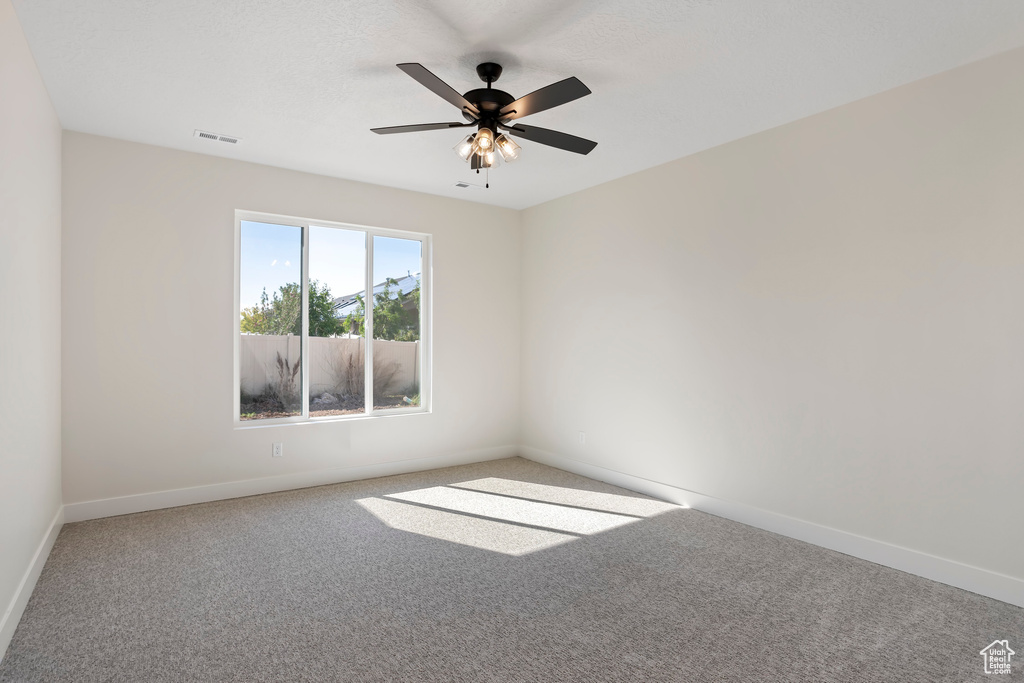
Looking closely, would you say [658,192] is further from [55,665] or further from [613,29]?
[55,665]

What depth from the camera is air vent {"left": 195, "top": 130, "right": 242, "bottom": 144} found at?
3.85m

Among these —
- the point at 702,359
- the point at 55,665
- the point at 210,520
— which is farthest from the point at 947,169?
the point at 210,520

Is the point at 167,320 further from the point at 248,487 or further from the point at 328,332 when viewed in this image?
the point at 248,487

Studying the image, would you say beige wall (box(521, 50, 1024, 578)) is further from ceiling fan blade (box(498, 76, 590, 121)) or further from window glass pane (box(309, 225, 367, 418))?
window glass pane (box(309, 225, 367, 418))

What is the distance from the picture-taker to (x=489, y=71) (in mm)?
2898

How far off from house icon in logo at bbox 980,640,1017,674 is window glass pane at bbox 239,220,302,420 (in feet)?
15.5

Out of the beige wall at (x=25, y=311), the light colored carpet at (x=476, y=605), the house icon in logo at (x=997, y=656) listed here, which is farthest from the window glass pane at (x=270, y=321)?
the house icon in logo at (x=997, y=656)

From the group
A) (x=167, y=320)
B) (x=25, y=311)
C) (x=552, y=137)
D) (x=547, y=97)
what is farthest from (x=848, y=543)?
(x=167, y=320)

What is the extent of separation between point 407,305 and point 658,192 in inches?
104

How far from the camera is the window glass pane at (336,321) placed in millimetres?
4934

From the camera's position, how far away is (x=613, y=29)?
2.59 m

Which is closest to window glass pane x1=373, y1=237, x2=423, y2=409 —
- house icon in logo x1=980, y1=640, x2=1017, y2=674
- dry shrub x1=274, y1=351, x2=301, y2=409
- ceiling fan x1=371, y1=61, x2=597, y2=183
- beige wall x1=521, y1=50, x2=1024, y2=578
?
dry shrub x1=274, y1=351, x2=301, y2=409

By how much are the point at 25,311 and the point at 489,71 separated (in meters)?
2.65

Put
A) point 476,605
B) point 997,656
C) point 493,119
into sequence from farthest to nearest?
point 493,119 → point 476,605 → point 997,656
